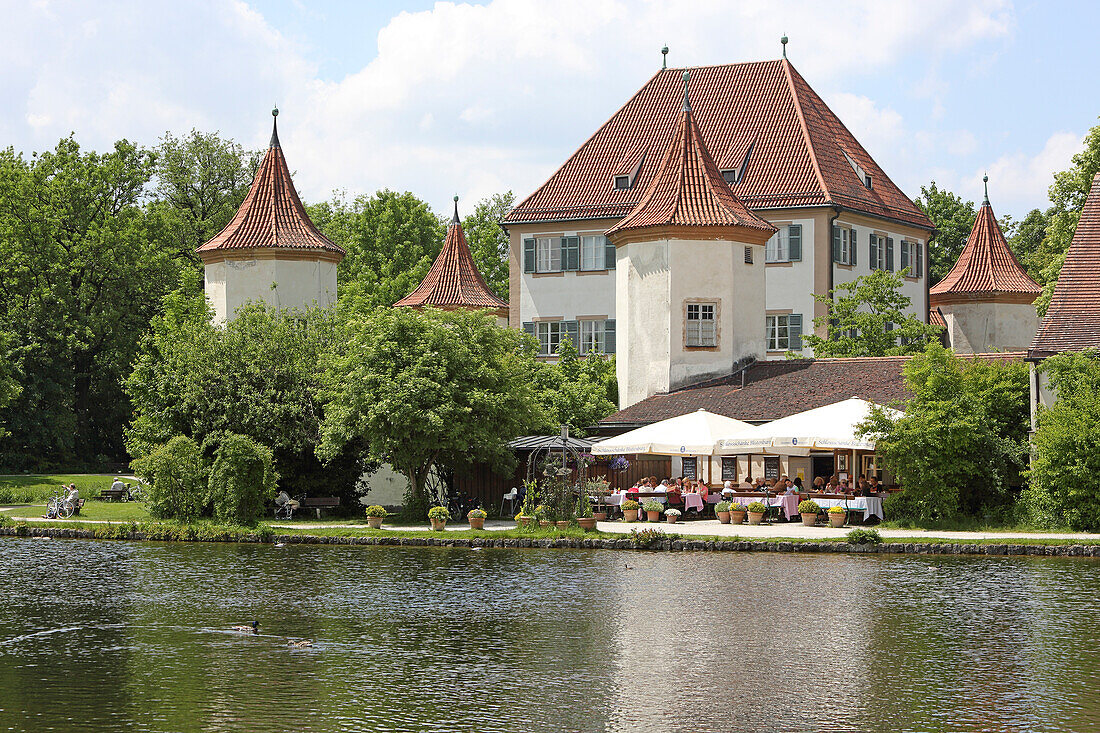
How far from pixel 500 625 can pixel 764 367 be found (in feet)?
95.3

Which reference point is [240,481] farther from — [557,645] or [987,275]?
[987,275]

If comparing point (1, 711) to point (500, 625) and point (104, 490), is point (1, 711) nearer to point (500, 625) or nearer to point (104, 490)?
point (500, 625)

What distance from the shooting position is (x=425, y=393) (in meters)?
40.2

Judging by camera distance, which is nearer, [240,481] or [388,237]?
[240,481]

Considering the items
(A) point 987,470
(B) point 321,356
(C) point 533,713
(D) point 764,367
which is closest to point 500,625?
(C) point 533,713

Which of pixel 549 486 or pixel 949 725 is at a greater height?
pixel 549 486

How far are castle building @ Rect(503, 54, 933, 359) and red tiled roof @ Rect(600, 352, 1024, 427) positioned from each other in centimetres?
1410

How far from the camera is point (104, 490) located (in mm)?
54031

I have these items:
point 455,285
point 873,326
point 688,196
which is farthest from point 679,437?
point 455,285

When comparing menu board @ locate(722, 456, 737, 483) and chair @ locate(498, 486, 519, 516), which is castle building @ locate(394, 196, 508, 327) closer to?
menu board @ locate(722, 456, 737, 483)

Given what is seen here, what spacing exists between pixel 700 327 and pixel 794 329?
13041 millimetres

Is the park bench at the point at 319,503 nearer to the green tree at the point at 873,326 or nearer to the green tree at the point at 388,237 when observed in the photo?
the green tree at the point at 873,326

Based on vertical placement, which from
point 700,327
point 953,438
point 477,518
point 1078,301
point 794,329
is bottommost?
point 477,518

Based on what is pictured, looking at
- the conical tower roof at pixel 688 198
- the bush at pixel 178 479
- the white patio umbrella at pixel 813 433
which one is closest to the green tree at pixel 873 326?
the conical tower roof at pixel 688 198
